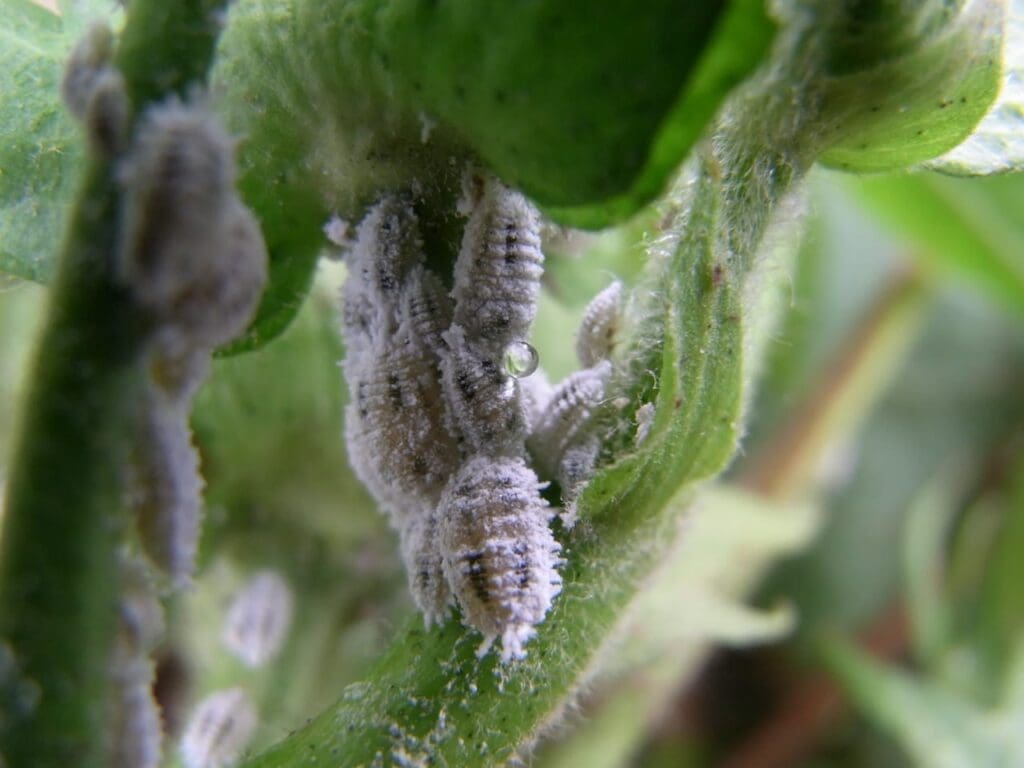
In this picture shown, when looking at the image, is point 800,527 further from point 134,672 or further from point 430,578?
point 134,672

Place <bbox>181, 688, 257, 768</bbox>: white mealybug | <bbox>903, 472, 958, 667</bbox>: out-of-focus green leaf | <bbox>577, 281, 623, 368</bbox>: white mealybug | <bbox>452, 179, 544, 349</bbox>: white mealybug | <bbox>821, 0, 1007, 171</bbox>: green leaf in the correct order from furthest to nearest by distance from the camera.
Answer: <bbox>903, 472, 958, 667</bbox>: out-of-focus green leaf, <bbox>181, 688, 257, 768</bbox>: white mealybug, <bbox>577, 281, 623, 368</bbox>: white mealybug, <bbox>452, 179, 544, 349</bbox>: white mealybug, <bbox>821, 0, 1007, 171</bbox>: green leaf

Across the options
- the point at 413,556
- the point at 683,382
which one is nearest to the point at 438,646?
the point at 413,556

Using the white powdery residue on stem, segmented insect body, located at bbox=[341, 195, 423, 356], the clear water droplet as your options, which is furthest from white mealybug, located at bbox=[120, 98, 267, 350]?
the clear water droplet

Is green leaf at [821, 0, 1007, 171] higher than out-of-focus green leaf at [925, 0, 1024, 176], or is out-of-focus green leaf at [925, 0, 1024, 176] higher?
green leaf at [821, 0, 1007, 171]

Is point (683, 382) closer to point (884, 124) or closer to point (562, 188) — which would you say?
point (562, 188)

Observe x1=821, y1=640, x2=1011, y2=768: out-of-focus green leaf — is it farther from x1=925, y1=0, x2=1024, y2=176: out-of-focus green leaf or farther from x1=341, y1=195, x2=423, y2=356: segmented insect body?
x1=341, y1=195, x2=423, y2=356: segmented insect body

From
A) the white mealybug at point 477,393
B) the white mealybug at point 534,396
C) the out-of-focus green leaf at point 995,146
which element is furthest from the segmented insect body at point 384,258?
the out-of-focus green leaf at point 995,146
